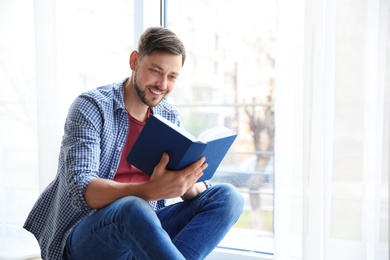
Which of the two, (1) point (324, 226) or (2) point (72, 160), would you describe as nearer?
(2) point (72, 160)

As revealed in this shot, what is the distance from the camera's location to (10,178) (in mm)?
2475

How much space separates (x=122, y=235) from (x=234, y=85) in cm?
134

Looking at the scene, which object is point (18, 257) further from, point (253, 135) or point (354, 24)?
point (354, 24)

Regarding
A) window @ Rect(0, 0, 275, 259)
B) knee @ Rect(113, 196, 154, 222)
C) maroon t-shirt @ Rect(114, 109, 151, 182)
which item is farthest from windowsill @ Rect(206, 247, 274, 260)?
knee @ Rect(113, 196, 154, 222)

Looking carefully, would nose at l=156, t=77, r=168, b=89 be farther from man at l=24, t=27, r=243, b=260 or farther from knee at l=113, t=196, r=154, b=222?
knee at l=113, t=196, r=154, b=222

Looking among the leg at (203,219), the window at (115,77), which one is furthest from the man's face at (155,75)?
the window at (115,77)

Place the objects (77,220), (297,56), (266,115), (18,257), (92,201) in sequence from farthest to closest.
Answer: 1. (266,115)
2. (18,257)
3. (297,56)
4. (77,220)
5. (92,201)

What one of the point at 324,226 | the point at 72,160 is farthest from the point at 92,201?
the point at 324,226

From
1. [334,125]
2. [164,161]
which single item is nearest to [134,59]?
[164,161]

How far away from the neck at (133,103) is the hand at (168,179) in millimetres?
383

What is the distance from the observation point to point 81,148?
1.56 m

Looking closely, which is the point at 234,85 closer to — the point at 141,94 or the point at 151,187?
the point at 141,94

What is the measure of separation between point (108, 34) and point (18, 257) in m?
1.21

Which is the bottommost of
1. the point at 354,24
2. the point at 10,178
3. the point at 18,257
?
the point at 18,257
